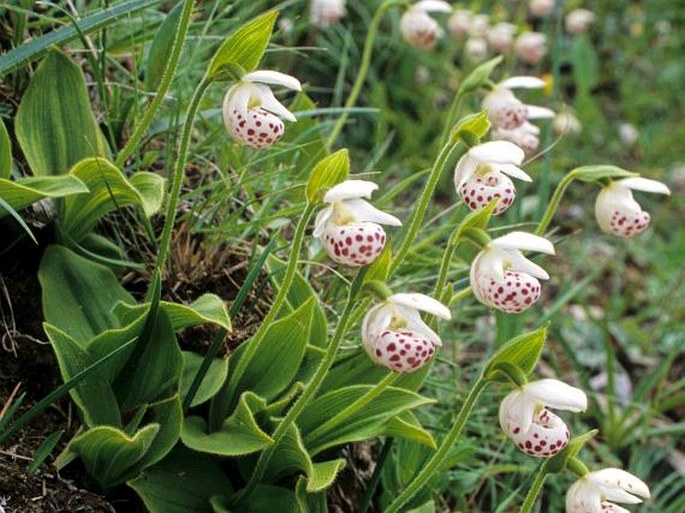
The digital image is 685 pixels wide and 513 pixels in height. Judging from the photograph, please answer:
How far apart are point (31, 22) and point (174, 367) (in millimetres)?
952

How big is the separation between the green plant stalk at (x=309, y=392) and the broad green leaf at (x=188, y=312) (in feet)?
0.64

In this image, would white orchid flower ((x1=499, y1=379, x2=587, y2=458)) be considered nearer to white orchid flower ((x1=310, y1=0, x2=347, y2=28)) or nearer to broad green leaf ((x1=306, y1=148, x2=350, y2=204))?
broad green leaf ((x1=306, y1=148, x2=350, y2=204))

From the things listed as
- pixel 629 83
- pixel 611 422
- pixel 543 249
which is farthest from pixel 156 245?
pixel 629 83

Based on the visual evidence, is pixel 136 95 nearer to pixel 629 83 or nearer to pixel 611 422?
pixel 611 422

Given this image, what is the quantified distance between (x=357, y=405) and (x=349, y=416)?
110 mm

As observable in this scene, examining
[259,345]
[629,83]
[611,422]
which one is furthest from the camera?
[629,83]

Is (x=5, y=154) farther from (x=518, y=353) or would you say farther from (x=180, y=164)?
(x=518, y=353)

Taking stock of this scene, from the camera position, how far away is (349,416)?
188 cm

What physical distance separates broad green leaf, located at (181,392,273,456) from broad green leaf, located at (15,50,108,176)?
0.62 meters

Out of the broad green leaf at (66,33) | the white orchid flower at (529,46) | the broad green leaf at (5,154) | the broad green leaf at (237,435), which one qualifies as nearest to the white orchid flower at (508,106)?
the broad green leaf at (66,33)

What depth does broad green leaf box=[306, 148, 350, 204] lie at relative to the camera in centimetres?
160

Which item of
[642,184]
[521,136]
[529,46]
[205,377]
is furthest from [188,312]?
[529,46]

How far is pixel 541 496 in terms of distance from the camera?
279 centimetres

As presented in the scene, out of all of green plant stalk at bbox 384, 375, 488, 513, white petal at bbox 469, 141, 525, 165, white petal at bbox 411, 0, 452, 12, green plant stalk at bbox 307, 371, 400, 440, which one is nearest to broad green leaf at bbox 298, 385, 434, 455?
green plant stalk at bbox 307, 371, 400, 440
